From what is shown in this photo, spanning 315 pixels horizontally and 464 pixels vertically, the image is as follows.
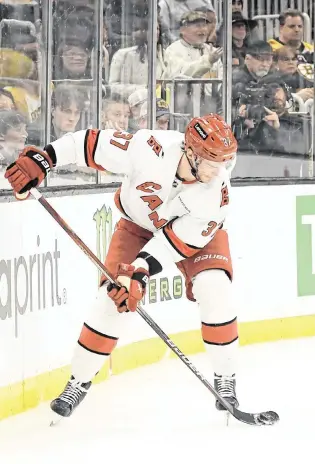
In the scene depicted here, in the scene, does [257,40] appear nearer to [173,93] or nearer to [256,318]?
[173,93]

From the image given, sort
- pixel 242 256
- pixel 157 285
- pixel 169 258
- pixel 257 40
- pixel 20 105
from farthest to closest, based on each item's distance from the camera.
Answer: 1. pixel 257 40
2. pixel 242 256
3. pixel 157 285
4. pixel 20 105
5. pixel 169 258

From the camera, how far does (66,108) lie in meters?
5.87

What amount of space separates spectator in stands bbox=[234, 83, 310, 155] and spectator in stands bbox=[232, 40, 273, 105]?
9 cm

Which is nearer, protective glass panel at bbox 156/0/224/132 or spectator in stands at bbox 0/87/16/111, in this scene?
spectator in stands at bbox 0/87/16/111

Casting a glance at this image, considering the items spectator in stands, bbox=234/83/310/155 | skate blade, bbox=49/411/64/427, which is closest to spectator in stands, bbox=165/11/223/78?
spectator in stands, bbox=234/83/310/155

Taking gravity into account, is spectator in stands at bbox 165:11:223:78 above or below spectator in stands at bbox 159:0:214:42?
below

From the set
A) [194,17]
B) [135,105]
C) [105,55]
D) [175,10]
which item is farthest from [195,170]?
[194,17]

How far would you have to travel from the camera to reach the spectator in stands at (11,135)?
17.2 feet

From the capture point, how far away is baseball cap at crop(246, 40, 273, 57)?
723cm

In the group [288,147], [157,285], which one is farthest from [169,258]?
[288,147]

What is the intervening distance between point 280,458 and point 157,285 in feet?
6.57

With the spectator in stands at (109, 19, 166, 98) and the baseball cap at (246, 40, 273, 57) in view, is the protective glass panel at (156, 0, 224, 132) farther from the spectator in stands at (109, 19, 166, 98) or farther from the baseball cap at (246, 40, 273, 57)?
the baseball cap at (246, 40, 273, 57)

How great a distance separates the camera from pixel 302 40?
7.39 metres

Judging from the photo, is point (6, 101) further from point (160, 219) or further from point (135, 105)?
point (135, 105)
